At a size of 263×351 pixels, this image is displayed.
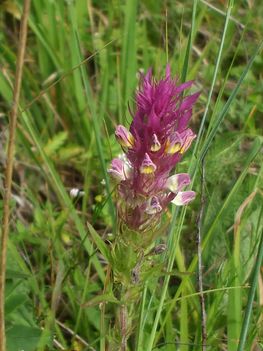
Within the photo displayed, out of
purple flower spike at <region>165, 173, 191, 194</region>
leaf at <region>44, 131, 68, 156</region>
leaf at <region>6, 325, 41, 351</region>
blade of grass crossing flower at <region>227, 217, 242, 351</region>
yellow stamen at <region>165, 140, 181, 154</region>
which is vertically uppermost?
yellow stamen at <region>165, 140, 181, 154</region>

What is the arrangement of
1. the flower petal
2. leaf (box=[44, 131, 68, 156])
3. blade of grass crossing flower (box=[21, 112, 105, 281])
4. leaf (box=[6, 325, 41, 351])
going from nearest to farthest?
1. the flower petal
2. leaf (box=[6, 325, 41, 351])
3. blade of grass crossing flower (box=[21, 112, 105, 281])
4. leaf (box=[44, 131, 68, 156])

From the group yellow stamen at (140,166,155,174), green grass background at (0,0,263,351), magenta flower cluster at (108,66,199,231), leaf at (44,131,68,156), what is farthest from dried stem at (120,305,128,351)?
leaf at (44,131,68,156)

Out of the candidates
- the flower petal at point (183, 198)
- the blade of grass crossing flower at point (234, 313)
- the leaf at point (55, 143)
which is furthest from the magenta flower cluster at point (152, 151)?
the leaf at point (55, 143)

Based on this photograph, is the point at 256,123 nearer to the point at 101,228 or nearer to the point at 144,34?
the point at 144,34

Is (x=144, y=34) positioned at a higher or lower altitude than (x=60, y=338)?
higher

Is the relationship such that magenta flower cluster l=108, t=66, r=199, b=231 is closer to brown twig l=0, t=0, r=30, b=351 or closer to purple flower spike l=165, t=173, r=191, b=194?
purple flower spike l=165, t=173, r=191, b=194

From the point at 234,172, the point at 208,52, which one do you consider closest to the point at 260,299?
the point at 234,172

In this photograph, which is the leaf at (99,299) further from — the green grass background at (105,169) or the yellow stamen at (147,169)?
the yellow stamen at (147,169)

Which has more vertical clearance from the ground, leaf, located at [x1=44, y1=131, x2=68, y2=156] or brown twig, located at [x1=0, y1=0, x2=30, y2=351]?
brown twig, located at [x1=0, y1=0, x2=30, y2=351]
